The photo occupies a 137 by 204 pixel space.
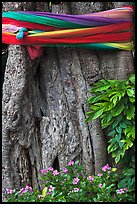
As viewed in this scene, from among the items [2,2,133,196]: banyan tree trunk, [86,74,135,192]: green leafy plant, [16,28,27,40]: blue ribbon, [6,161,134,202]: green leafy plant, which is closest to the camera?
[6,161,134,202]: green leafy plant

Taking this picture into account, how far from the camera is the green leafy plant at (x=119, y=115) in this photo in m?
Answer: 2.70

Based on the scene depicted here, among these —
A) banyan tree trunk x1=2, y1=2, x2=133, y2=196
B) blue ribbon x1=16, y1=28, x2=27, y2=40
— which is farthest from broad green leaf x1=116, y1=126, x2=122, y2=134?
blue ribbon x1=16, y1=28, x2=27, y2=40

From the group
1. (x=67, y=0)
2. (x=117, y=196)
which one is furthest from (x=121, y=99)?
(x=67, y=0)

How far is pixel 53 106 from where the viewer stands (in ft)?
10.0

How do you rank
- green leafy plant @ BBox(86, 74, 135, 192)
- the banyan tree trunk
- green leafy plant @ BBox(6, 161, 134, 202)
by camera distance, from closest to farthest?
1. green leafy plant @ BBox(6, 161, 134, 202)
2. green leafy plant @ BBox(86, 74, 135, 192)
3. the banyan tree trunk

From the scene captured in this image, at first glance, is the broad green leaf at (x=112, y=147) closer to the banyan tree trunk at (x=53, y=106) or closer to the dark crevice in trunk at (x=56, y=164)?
the banyan tree trunk at (x=53, y=106)

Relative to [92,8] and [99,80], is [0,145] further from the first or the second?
[92,8]

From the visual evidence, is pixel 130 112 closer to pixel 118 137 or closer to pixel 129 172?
pixel 118 137

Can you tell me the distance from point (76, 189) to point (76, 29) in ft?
3.53

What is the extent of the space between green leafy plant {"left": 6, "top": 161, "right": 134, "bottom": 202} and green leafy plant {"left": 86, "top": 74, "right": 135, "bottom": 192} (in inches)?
4.8

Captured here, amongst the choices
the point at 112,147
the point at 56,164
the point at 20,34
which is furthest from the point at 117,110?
the point at 20,34

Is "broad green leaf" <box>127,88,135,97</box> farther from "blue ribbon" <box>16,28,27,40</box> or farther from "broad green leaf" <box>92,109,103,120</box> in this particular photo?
"blue ribbon" <box>16,28,27,40</box>

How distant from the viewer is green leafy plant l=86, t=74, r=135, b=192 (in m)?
2.70

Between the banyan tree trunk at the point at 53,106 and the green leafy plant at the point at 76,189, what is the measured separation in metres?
0.20
